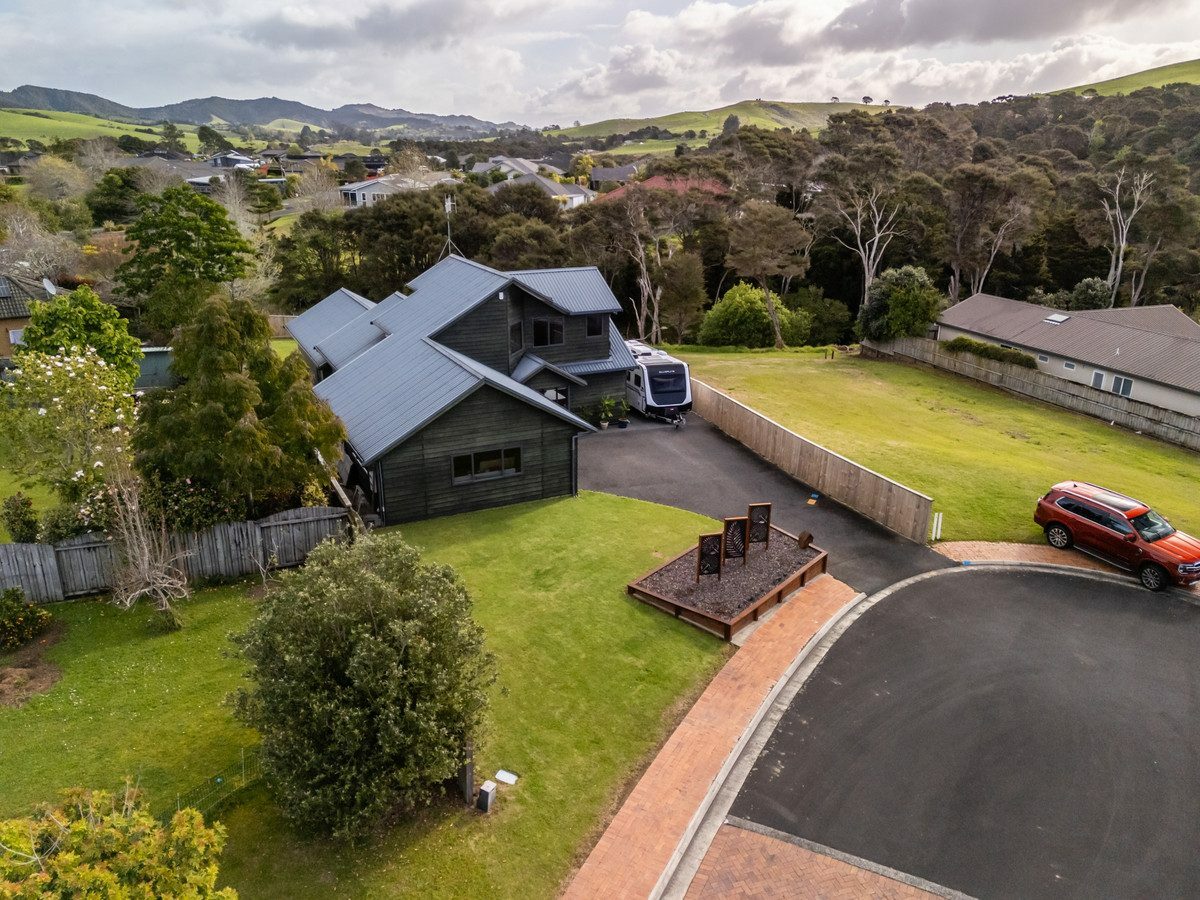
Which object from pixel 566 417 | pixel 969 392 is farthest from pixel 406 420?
pixel 969 392

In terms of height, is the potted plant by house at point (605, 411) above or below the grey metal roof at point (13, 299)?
below

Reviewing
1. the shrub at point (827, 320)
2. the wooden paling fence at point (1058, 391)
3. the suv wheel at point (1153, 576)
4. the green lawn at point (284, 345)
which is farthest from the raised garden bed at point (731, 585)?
the shrub at point (827, 320)

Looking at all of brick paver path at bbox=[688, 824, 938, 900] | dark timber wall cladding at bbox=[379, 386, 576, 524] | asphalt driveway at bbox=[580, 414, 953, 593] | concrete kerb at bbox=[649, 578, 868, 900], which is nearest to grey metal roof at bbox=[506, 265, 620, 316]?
asphalt driveway at bbox=[580, 414, 953, 593]

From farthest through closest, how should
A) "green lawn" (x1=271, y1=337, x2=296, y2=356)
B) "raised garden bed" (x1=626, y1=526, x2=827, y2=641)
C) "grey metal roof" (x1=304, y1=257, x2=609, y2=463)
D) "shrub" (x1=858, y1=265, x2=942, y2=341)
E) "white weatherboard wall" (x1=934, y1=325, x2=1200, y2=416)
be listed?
"shrub" (x1=858, y1=265, x2=942, y2=341) → "green lawn" (x1=271, y1=337, x2=296, y2=356) → "white weatherboard wall" (x1=934, y1=325, x2=1200, y2=416) → "grey metal roof" (x1=304, y1=257, x2=609, y2=463) → "raised garden bed" (x1=626, y1=526, x2=827, y2=641)

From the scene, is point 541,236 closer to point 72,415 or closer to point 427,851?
point 72,415

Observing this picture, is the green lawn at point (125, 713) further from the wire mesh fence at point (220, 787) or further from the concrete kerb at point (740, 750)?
the concrete kerb at point (740, 750)

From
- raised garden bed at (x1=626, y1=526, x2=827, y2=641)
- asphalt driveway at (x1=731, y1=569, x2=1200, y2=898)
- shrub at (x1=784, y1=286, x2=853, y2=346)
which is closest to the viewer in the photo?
asphalt driveway at (x1=731, y1=569, x2=1200, y2=898)

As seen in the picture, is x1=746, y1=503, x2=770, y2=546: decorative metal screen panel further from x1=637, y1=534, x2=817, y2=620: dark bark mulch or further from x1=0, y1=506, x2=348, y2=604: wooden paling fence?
x1=0, y1=506, x2=348, y2=604: wooden paling fence
